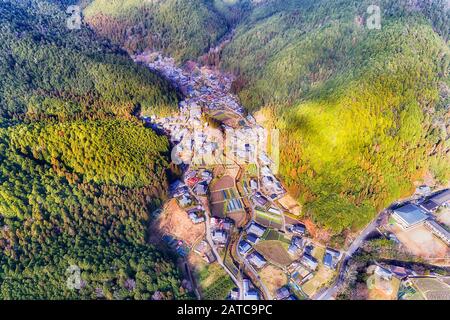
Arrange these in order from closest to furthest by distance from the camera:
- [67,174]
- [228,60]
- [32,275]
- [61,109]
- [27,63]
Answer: [32,275] < [67,174] < [61,109] < [27,63] < [228,60]

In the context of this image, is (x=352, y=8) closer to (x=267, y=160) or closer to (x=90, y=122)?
(x=267, y=160)

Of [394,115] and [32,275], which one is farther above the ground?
[394,115]

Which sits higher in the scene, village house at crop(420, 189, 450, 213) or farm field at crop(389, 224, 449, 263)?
village house at crop(420, 189, 450, 213)

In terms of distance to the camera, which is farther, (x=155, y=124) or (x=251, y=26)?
(x=251, y=26)

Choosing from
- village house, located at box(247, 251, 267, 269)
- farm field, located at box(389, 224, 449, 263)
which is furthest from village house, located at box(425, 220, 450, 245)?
village house, located at box(247, 251, 267, 269)

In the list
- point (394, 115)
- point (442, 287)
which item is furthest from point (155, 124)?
point (442, 287)

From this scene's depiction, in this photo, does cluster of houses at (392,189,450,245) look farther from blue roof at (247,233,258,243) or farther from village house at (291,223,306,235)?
blue roof at (247,233,258,243)
